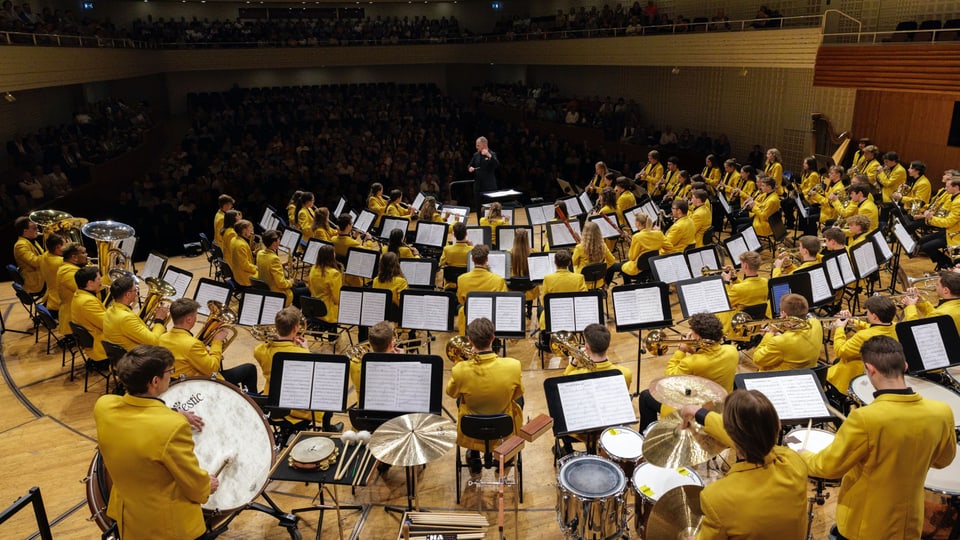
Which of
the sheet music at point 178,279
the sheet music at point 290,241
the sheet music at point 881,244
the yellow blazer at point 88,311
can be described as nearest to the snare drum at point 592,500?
the yellow blazer at point 88,311

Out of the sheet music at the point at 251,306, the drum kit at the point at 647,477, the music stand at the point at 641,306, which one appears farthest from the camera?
the sheet music at the point at 251,306

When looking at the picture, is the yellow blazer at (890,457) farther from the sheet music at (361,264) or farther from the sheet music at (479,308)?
the sheet music at (361,264)

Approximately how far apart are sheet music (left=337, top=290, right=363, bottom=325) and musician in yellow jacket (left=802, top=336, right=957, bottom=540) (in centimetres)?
454

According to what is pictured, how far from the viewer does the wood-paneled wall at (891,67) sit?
11215 mm

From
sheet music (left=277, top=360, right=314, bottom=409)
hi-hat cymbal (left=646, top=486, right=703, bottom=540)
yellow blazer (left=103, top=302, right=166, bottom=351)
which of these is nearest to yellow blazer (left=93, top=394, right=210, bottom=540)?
sheet music (left=277, top=360, right=314, bottom=409)

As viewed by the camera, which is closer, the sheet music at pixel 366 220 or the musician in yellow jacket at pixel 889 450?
the musician in yellow jacket at pixel 889 450

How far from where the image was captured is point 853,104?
48.2ft

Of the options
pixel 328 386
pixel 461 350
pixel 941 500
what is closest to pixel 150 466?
pixel 328 386

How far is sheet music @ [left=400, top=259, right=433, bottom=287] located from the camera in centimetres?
793

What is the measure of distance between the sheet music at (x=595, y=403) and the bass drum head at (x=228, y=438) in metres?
1.97

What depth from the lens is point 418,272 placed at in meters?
7.95

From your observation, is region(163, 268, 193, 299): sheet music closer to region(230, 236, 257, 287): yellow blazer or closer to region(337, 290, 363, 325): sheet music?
region(230, 236, 257, 287): yellow blazer

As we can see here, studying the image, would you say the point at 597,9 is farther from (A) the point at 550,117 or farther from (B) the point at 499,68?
(B) the point at 499,68

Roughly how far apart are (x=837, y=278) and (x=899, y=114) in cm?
970
